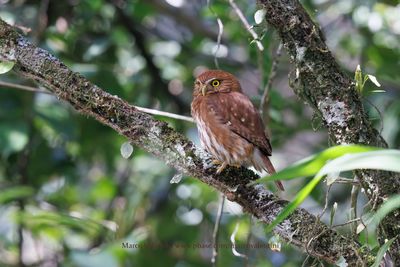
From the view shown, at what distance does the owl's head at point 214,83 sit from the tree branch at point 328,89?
4.79 ft

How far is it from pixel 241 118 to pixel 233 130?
0.25 feet

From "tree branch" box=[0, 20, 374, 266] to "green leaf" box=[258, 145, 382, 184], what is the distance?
0.83 m

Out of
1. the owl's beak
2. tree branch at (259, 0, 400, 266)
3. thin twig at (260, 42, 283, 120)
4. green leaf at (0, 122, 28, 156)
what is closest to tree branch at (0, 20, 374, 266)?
tree branch at (259, 0, 400, 266)

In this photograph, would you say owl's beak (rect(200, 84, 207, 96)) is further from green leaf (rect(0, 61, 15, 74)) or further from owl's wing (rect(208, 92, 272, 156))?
green leaf (rect(0, 61, 15, 74))

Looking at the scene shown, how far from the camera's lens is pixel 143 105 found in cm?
497

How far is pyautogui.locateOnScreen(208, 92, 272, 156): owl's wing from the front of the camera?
3.58 meters

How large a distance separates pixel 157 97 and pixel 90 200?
94cm

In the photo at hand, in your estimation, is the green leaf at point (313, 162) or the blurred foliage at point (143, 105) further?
the blurred foliage at point (143, 105)

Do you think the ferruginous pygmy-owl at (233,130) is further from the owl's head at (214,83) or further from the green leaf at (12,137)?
the green leaf at (12,137)

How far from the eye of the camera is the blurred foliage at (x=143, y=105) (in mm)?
4520

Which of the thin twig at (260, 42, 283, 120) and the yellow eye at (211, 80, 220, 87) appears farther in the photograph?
the yellow eye at (211, 80, 220, 87)

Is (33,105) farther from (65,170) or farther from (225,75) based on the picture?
(225,75)

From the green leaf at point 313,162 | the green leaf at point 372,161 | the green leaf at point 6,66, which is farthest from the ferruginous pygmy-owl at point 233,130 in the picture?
the green leaf at point 372,161

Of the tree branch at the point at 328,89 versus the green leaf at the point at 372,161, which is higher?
the green leaf at the point at 372,161
